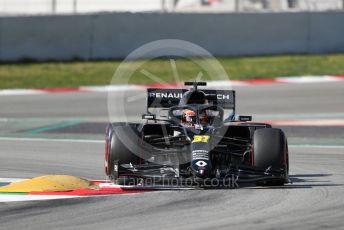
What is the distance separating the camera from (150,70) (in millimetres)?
25484

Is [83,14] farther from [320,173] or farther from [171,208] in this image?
[171,208]

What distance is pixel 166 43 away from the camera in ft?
80.4

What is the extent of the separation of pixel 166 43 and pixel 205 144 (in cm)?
1364

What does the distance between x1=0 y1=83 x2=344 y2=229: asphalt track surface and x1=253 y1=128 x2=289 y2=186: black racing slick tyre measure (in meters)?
0.21

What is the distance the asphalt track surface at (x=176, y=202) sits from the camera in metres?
9.05

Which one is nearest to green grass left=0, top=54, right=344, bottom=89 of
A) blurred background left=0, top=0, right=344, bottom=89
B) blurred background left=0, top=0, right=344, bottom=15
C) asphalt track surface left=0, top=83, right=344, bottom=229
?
blurred background left=0, top=0, right=344, bottom=89

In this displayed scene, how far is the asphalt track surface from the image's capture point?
9.05 metres

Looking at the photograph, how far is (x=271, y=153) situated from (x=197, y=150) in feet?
3.19

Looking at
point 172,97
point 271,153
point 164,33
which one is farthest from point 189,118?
point 164,33

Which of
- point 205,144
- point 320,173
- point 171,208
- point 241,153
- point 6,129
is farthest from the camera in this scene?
point 6,129

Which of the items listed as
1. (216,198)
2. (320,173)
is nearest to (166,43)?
(320,173)

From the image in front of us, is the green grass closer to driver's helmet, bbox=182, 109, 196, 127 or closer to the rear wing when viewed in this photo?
the rear wing

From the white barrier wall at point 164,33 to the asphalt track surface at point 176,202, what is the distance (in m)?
9.10

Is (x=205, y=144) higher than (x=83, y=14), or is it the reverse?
(x=83, y=14)
